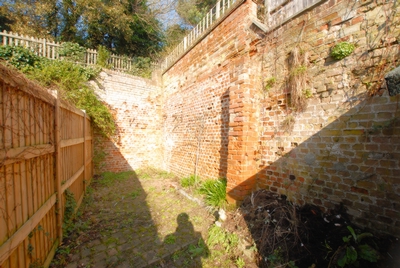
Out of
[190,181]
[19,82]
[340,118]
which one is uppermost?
[19,82]

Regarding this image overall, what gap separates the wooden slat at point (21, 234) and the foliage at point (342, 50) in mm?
4303

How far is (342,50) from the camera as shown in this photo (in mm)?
2535

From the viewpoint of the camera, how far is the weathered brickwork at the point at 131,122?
7.70 meters

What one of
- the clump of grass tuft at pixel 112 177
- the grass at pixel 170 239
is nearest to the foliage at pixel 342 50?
the grass at pixel 170 239

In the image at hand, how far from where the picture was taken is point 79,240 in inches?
120

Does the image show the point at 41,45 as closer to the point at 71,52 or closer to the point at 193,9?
the point at 71,52

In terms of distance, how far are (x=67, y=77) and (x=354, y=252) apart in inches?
351

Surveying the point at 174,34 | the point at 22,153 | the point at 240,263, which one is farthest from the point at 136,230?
the point at 174,34

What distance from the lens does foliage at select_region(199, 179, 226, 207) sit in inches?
166

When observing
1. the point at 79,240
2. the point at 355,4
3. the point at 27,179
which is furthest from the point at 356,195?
the point at 79,240

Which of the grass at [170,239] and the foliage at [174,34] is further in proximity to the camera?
the foliage at [174,34]

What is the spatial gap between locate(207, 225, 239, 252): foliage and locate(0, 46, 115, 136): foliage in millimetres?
6065

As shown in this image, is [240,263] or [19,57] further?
[19,57]

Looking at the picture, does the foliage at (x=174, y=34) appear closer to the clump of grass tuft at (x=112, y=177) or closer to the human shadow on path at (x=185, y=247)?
the clump of grass tuft at (x=112, y=177)
